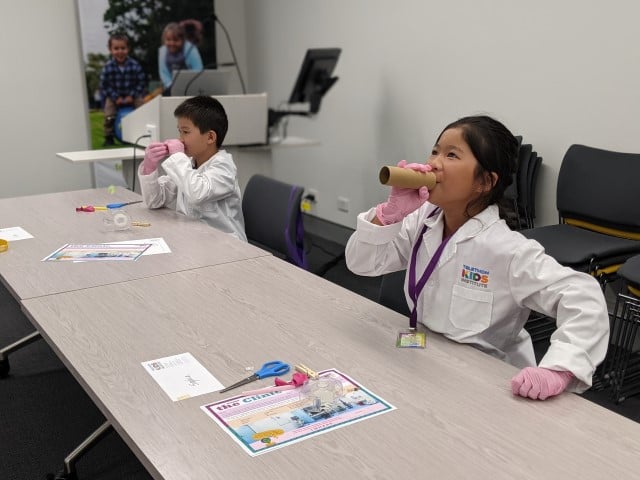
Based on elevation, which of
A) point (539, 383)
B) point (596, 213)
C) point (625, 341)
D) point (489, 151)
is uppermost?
point (489, 151)

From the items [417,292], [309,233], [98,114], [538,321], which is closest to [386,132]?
[309,233]

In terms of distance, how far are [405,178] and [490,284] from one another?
34 cm

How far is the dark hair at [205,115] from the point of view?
8.74 feet

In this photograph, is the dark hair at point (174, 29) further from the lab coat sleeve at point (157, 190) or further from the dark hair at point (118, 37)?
the lab coat sleeve at point (157, 190)

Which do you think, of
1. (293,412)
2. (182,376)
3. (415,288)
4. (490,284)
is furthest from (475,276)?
(182,376)

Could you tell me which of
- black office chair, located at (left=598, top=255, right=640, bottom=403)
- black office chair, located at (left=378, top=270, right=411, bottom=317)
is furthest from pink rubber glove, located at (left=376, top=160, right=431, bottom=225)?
black office chair, located at (left=598, top=255, right=640, bottom=403)

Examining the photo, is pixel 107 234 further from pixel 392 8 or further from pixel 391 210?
pixel 392 8

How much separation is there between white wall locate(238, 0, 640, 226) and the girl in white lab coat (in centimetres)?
170

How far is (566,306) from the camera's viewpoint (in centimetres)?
124

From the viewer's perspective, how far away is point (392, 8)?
4.19 meters

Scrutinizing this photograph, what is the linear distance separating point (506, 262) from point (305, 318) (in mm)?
479

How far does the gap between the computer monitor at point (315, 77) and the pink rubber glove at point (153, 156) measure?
180 centimetres

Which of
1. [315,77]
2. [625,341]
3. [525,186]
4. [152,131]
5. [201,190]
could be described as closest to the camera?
[201,190]

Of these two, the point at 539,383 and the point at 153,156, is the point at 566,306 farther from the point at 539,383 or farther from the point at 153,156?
the point at 153,156
